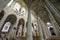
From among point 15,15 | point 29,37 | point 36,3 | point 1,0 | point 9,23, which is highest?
point 36,3

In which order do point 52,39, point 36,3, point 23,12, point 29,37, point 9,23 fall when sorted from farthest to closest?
point 23,12, point 9,23, point 36,3, point 52,39, point 29,37

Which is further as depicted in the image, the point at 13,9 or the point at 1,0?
the point at 13,9

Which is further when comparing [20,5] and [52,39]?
[20,5]

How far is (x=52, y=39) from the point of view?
7691 millimetres

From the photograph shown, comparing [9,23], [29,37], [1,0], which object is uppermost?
[9,23]

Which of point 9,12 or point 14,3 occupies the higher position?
point 14,3

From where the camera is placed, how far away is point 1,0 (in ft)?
14.3

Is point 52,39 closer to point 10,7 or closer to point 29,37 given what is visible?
point 29,37

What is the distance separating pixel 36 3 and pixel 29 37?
6.82 m

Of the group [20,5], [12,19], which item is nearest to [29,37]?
[12,19]

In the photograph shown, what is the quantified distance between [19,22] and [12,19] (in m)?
1.03

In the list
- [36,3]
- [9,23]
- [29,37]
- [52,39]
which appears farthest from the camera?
[9,23]

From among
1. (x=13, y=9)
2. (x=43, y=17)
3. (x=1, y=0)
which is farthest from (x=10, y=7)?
(x=1, y=0)

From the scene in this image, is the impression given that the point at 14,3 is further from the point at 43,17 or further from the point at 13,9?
the point at 43,17
